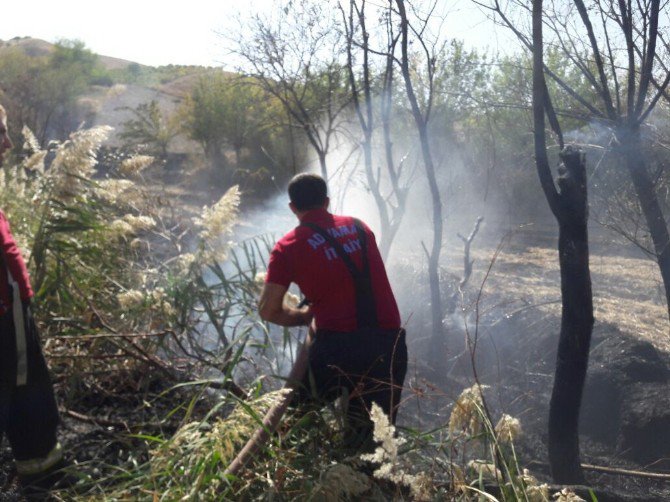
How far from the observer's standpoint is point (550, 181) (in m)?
4.70

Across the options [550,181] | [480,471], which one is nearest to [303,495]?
[480,471]

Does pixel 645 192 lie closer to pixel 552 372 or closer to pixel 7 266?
pixel 552 372

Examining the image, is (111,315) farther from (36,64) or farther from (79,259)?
(36,64)

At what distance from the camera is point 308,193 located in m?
3.37

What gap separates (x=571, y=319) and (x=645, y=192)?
1415 mm

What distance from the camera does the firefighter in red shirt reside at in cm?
311

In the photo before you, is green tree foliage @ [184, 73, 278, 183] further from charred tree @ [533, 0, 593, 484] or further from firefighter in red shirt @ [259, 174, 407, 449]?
firefighter in red shirt @ [259, 174, 407, 449]

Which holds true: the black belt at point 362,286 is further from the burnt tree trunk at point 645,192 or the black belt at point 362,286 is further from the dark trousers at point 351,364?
the burnt tree trunk at point 645,192

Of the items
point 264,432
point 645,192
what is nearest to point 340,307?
point 264,432

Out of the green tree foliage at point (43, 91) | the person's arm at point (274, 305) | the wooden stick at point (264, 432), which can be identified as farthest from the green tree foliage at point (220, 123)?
the wooden stick at point (264, 432)

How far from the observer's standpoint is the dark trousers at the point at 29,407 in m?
2.92

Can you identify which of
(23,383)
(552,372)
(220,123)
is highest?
(220,123)

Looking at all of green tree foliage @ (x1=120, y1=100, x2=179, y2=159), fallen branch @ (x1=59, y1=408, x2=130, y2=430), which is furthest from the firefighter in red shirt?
green tree foliage @ (x1=120, y1=100, x2=179, y2=159)

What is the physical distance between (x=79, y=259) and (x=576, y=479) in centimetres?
314
